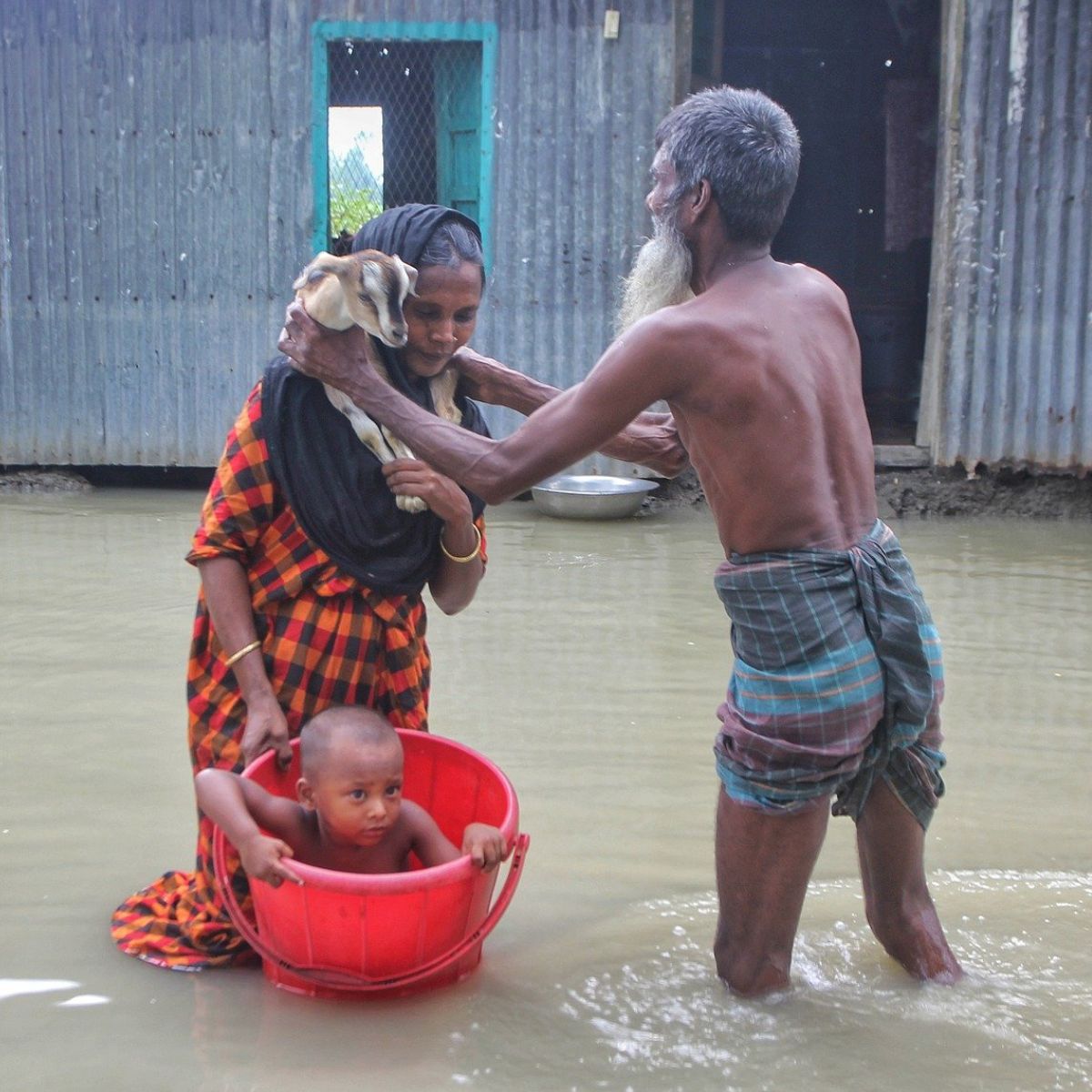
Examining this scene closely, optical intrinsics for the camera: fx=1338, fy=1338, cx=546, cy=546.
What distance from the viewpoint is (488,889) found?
8.29 ft

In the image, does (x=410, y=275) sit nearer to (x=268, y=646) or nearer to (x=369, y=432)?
(x=369, y=432)

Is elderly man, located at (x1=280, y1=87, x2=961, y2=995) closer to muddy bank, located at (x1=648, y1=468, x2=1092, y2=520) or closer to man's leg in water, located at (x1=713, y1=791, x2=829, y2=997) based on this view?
man's leg in water, located at (x1=713, y1=791, x2=829, y2=997)

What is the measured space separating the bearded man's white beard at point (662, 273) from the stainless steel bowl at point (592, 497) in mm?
5247

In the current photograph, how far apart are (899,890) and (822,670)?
557 millimetres

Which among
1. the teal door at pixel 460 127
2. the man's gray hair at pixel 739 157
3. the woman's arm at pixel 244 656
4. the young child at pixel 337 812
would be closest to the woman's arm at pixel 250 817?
the young child at pixel 337 812

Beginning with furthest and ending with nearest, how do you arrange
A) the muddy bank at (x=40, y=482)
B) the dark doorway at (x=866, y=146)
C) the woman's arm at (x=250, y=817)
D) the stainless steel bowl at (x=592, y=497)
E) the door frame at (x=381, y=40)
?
the dark doorway at (x=866, y=146), the muddy bank at (x=40, y=482), the door frame at (x=381, y=40), the stainless steel bowl at (x=592, y=497), the woman's arm at (x=250, y=817)

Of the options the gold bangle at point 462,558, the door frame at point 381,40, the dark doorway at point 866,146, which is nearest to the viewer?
the gold bangle at point 462,558

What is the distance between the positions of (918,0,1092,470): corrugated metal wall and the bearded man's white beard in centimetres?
607

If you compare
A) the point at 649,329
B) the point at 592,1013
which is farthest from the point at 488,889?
the point at 649,329

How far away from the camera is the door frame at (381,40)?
807cm

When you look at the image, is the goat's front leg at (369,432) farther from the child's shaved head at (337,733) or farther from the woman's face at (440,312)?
the child's shaved head at (337,733)

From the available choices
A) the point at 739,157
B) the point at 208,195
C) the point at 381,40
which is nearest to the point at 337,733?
the point at 739,157

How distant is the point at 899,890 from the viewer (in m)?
2.64

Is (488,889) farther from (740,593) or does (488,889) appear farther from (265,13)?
(265,13)
